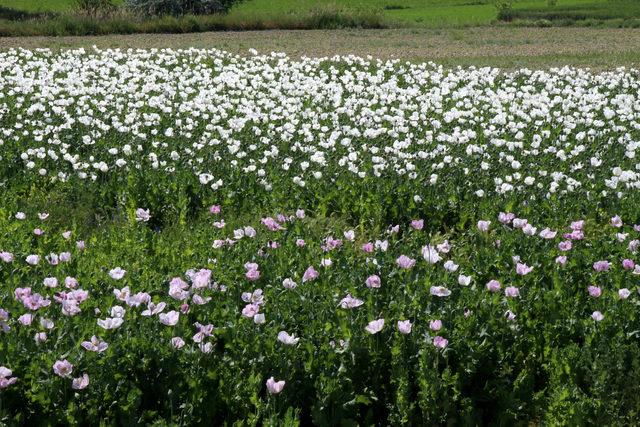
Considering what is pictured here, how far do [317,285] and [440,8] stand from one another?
58.9 meters

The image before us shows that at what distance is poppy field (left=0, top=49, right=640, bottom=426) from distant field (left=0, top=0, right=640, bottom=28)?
98.2ft

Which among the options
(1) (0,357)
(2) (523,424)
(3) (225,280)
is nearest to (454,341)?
(2) (523,424)

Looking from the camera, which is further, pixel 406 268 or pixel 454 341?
pixel 406 268

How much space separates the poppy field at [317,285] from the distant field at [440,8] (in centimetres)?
2994

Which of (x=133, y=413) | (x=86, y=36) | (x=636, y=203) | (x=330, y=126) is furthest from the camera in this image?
(x=86, y=36)

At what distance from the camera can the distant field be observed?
45.5 metres

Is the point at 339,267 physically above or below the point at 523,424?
above

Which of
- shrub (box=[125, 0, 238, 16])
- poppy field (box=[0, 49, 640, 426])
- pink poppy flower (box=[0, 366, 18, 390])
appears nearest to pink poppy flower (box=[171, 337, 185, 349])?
poppy field (box=[0, 49, 640, 426])

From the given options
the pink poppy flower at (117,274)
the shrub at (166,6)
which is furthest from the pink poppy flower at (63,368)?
the shrub at (166,6)

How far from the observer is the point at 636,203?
7.80 meters

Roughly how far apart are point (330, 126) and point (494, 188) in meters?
3.11

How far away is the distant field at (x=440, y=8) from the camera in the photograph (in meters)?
45.5

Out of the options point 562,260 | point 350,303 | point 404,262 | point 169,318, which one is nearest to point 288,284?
point 350,303

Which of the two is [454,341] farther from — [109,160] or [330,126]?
[330,126]
